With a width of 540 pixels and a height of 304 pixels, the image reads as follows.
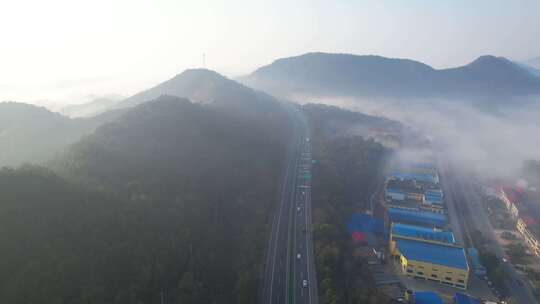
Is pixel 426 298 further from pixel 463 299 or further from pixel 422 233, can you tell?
pixel 422 233

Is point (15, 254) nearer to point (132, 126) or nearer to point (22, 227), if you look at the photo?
point (22, 227)

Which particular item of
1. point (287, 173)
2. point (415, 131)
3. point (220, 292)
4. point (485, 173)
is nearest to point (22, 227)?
point (220, 292)

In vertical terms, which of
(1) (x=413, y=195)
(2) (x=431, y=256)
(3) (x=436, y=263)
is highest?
(1) (x=413, y=195)

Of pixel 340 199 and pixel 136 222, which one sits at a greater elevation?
pixel 136 222

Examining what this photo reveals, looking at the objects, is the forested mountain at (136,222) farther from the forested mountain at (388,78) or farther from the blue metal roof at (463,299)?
the forested mountain at (388,78)

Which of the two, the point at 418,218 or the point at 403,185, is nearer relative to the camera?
the point at 418,218

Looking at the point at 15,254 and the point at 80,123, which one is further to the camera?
the point at 80,123

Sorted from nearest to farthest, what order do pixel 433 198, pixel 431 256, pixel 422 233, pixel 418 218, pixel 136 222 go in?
pixel 136 222 → pixel 431 256 → pixel 422 233 → pixel 418 218 → pixel 433 198

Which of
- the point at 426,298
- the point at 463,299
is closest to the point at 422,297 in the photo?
the point at 426,298
